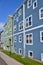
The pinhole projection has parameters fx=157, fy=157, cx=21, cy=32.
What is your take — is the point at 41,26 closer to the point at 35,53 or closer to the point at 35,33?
the point at 35,33

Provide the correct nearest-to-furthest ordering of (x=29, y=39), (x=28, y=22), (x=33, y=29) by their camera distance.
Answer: (x=33, y=29), (x=29, y=39), (x=28, y=22)

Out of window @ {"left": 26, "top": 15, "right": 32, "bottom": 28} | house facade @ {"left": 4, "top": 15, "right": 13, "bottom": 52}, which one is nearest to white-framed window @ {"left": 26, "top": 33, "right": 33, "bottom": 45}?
window @ {"left": 26, "top": 15, "right": 32, "bottom": 28}

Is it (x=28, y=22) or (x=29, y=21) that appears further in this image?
(x=28, y=22)

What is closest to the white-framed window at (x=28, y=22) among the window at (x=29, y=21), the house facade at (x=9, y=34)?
the window at (x=29, y=21)

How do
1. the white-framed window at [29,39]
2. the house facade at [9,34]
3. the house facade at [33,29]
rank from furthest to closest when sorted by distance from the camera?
the house facade at [9,34]
the white-framed window at [29,39]
the house facade at [33,29]

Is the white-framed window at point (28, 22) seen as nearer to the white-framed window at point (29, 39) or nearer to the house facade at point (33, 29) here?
the house facade at point (33, 29)

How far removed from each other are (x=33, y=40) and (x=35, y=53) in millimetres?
2154

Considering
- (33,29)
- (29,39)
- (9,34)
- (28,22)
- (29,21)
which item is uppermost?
(29,21)

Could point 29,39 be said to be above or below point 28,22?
below

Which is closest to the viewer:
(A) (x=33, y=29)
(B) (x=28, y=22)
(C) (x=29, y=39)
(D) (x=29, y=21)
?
(A) (x=33, y=29)

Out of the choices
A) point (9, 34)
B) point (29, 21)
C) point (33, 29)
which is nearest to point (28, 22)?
point (29, 21)

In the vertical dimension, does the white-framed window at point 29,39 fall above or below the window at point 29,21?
below

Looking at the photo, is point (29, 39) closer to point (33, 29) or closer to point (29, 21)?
point (33, 29)

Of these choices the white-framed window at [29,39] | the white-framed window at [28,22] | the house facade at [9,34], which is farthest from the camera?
the house facade at [9,34]
